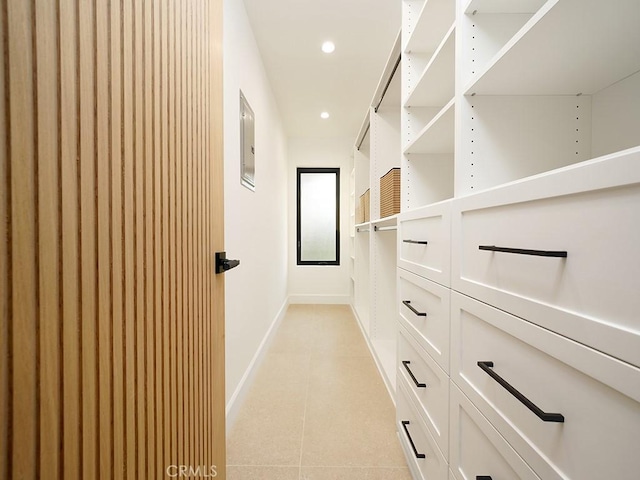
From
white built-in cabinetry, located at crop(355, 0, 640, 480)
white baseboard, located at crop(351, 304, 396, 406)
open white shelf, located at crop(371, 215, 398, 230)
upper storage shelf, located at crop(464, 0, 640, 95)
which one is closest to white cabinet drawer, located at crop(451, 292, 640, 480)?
white built-in cabinetry, located at crop(355, 0, 640, 480)

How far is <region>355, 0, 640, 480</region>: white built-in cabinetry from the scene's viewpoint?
1.47ft

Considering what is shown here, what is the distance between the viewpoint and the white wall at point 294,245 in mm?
4684

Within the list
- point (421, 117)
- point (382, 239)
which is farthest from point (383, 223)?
point (421, 117)

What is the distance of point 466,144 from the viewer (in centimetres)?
94

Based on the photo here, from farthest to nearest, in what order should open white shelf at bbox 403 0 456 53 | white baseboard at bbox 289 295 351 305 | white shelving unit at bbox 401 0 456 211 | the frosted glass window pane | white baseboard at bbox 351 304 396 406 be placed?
1. the frosted glass window pane
2. white baseboard at bbox 289 295 351 305
3. white baseboard at bbox 351 304 396 406
4. white shelving unit at bbox 401 0 456 211
5. open white shelf at bbox 403 0 456 53

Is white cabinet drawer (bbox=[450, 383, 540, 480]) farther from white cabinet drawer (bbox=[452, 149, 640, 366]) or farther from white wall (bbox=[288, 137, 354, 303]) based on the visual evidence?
white wall (bbox=[288, 137, 354, 303])

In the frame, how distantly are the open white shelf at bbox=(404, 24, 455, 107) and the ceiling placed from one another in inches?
42.2

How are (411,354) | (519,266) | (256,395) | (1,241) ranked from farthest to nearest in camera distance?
1. (256,395)
2. (411,354)
3. (519,266)
4. (1,241)

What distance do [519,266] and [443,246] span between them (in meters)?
0.37

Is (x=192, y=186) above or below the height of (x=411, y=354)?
above

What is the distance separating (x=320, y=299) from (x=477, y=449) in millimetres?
3909

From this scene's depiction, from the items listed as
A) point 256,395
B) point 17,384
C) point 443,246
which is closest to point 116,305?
point 17,384

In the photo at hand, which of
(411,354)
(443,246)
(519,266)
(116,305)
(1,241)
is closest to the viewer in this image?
(1,241)

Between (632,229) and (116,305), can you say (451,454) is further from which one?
(116,305)
